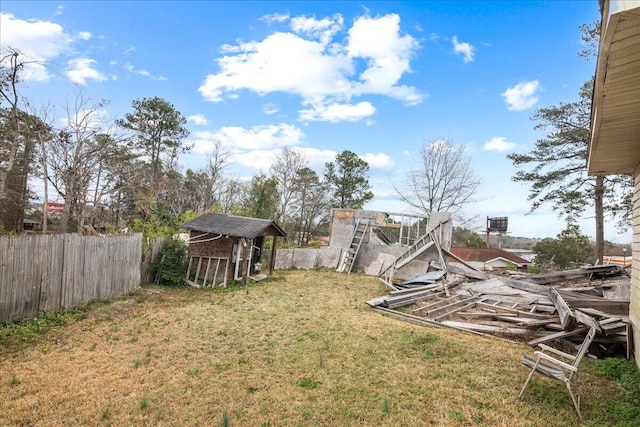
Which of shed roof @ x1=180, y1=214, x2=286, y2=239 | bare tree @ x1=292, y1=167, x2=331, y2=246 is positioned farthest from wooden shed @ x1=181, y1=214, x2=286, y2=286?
bare tree @ x1=292, y1=167, x2=331, y2=246

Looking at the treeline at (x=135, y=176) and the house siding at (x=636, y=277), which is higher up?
the treeline at (x=135, y=176)

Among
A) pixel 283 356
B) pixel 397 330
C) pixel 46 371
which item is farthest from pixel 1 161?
pixel 397 330

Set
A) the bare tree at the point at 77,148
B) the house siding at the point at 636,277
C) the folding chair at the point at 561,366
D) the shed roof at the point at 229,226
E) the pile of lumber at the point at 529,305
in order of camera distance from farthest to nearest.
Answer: the shed roof at the point at 229,226
the bare tree at the point at 77,148
the pile of lumber at the point at 529,305
the house siding at the point at 636,277
the folding chair at the point at 561,366

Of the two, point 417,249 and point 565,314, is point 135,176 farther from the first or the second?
point 565,314

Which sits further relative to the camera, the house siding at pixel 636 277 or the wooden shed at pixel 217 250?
the wooden shed at pixel 217 250

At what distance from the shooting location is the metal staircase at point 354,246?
55.8ft

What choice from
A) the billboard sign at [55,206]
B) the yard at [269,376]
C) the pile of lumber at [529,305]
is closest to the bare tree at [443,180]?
the pile of lumber at [529,305]

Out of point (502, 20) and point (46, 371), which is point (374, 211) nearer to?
point (502, 20)

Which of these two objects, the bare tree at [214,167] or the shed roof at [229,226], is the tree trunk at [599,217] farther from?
the bare tree at [214,167]

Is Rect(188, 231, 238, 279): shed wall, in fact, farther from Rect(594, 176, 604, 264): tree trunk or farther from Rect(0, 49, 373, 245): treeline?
Rect(594, 176, 604, 264): tree trunk

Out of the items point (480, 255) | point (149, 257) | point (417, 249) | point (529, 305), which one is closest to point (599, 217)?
point (417, 249)

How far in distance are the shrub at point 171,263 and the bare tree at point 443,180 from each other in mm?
18100

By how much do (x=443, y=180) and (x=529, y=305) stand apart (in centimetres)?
1701

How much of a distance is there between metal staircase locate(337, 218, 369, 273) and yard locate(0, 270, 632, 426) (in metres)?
9.11
